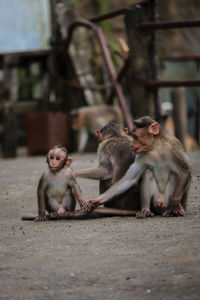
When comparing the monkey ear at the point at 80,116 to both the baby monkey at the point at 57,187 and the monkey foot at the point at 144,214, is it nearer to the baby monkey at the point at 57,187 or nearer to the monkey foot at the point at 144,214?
the baby monkey at the point at 57,187

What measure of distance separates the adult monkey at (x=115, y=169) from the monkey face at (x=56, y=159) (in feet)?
0.87

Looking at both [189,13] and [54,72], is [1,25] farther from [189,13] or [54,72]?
[189,13]

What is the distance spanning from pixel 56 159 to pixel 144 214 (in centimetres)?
81

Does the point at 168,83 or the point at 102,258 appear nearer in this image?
the point at 102,258

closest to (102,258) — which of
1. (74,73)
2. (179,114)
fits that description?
(179,114)

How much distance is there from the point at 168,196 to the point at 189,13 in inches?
619

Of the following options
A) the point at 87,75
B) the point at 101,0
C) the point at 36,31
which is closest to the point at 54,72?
the point at 87,75

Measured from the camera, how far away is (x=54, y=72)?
14367 millimetres

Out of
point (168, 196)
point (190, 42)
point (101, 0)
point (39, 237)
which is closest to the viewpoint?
point (39, 237)

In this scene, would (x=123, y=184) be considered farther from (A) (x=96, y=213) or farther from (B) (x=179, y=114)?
(B) (x=179, y=114)

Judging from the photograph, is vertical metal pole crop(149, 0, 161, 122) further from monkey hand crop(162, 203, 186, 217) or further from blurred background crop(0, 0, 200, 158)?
monkey hand crop(162, 203, 186, 217)

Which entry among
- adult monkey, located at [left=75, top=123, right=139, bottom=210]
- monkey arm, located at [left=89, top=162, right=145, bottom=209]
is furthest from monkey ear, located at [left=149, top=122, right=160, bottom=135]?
adult monkey, located at [left=75, top=123, right=139, bottom=210]

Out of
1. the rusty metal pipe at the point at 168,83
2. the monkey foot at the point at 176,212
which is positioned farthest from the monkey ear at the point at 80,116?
the monkey foot at the point at 176,212

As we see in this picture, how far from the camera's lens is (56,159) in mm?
5863
